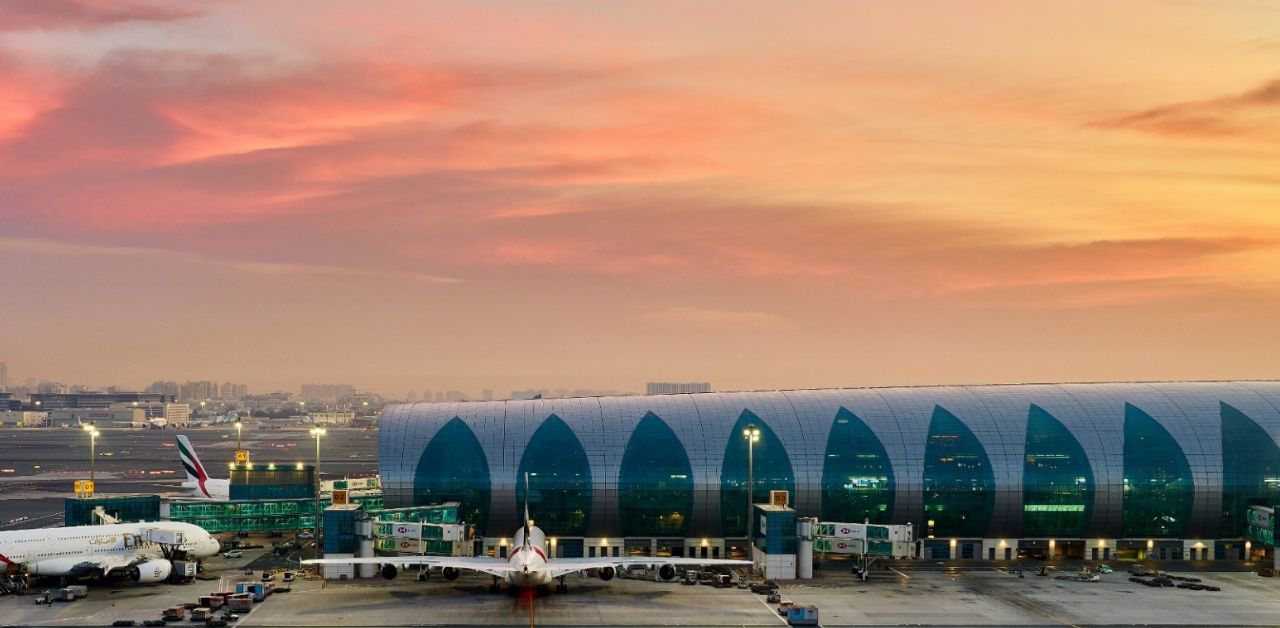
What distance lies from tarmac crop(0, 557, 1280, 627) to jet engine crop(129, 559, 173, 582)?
72 cm

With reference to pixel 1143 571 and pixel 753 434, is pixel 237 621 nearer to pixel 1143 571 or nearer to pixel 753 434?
pixel 753 434

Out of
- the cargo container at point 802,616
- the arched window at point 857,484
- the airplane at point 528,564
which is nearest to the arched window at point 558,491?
the airplane at point 528,564

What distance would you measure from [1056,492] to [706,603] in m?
45.0

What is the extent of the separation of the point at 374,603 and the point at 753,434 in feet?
123

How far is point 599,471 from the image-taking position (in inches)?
4840

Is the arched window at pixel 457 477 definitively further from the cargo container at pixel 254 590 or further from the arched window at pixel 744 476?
the cargo container at pixel 254 590

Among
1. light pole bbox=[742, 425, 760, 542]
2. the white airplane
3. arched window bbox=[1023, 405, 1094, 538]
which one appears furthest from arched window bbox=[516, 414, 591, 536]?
arched window bbox=[1023, 405, 1094, 538]

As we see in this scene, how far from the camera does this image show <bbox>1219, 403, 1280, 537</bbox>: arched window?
12219 cm

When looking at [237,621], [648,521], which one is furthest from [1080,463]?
[237,621]

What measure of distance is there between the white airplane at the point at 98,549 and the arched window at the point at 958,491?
226 feet

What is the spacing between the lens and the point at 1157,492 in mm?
121875

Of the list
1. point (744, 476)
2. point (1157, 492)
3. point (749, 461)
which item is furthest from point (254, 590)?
point (1157, 492)

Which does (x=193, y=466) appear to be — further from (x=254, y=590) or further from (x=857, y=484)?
(x=857, y=484)

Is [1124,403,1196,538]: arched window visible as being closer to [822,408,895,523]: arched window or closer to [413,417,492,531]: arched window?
[822,408,895,523]: arched window
